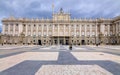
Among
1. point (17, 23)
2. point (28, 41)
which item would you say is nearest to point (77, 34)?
point (28, 41)

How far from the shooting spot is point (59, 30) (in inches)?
4112

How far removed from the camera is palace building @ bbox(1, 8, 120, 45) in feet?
334

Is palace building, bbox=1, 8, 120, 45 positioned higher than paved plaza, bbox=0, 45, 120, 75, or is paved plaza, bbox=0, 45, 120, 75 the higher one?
palace building, bbox=1, 8, 120, 45

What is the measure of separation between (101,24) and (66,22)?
894 inches

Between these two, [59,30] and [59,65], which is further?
[59,30]

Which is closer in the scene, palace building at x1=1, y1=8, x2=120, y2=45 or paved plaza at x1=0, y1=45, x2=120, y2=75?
paved plaza at x1=0, y1=45, x2=120, y2=75

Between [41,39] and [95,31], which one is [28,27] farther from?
[95,31]

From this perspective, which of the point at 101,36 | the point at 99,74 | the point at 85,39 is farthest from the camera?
the point at 85,39

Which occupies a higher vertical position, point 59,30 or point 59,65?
point 59,30

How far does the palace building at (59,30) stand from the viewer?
102 meters

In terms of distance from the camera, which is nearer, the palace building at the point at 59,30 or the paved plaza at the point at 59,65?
the paved plaza at the point at 59,65

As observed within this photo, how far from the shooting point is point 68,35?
104 m

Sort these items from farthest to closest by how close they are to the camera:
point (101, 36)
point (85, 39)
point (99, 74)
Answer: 1. point (85, 39)
2. point (101, 36)
3. point (99, 74)

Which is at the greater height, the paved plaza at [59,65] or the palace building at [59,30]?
the palace building at [59,30]
